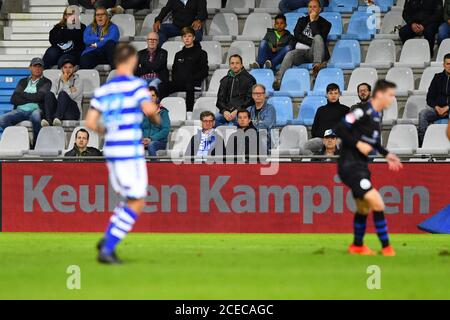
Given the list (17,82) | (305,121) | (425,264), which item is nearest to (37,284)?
(425,264)

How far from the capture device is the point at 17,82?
22828 mm

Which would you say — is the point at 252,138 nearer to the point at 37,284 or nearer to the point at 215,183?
the point at 215,183

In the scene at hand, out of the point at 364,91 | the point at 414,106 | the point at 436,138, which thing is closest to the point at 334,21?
the point at 414,106

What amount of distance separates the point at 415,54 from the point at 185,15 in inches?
177

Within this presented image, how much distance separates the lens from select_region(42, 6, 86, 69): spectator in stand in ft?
71.8

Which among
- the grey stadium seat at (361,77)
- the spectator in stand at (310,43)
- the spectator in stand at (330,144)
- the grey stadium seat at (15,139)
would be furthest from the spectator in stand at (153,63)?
the spectator in stand at (330,144)

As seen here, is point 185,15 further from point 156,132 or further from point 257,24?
point 156,132

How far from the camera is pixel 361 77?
20.4 m

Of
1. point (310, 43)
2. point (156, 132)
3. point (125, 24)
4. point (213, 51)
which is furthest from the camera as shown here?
point (125, 24)

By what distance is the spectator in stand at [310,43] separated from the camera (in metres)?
20.6

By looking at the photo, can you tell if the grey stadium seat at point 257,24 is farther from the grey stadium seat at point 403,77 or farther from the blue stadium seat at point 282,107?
the grey stadium seat at point 403,77

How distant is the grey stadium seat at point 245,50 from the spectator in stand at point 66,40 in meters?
3.01

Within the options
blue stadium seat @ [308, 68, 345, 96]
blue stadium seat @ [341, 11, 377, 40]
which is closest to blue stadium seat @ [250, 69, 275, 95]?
blue stadium seat @ [308, 68, 345, 96]

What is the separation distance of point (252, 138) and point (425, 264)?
22.0ft
